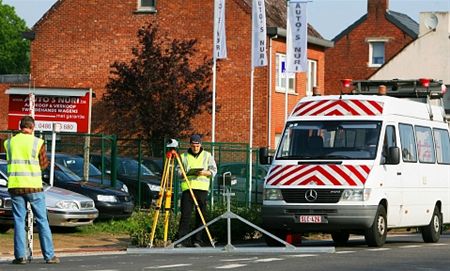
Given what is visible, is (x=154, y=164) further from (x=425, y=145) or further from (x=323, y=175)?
(x=323, y=175)

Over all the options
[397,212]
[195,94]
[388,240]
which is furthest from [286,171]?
[195,94]

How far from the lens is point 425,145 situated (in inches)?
945

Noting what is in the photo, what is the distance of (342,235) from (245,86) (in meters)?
24.2

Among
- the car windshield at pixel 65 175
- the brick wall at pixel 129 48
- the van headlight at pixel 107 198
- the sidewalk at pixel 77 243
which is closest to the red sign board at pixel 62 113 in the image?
the car windshield at pixel 65 175

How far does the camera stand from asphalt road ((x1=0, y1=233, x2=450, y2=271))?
1616 cm

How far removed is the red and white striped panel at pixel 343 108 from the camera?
2208 cm

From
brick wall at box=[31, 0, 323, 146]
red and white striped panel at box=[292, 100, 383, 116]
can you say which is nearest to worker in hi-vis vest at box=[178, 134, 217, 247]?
red and white striped panel at box=[292, 100, 383, 116]

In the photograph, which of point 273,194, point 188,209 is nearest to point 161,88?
point 188,209

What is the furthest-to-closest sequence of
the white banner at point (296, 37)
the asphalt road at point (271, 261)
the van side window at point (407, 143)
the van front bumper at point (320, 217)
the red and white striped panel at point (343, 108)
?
the white banner at point (296, 37) < the van side window at point (407, 143) < the red and white striped panel at point (343, 108) < the van front bumper at point (320, 217) < the asphalt road at point (271, 261)

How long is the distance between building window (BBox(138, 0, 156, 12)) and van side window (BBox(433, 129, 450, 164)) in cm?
2527

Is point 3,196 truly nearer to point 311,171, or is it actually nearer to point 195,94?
point 311,171

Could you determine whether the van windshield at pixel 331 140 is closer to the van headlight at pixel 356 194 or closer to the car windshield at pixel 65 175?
the van headlight at pixel 356 194

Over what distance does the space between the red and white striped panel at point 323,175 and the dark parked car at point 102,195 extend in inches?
247

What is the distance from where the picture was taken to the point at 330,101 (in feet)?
73.6
